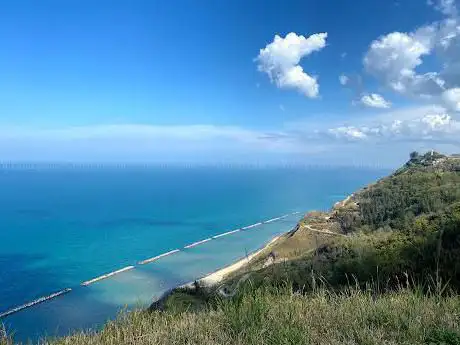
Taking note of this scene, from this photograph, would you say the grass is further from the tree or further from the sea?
the tree

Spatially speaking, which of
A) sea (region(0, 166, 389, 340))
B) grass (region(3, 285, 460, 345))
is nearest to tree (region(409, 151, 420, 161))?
sea (region(0, 166, 389, 340))

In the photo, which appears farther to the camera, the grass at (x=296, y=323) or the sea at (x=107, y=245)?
the sea at (x=107, y=245)

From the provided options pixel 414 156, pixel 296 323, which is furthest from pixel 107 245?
pixel 414 156

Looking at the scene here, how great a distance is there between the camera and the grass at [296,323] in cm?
292

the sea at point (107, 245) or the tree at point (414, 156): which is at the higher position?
the tree at point (414, 156)

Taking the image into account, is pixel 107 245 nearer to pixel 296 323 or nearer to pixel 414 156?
pixel 296 323

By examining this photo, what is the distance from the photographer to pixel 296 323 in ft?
10.4

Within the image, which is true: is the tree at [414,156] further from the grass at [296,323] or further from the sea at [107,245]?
the grass at [296,323]

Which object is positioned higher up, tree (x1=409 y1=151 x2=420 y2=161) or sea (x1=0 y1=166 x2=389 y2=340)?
tree (x1=409 y1=151 x2=420 y2=161)

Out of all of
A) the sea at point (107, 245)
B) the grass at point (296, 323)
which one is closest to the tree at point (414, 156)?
the sea at point (107, 245)

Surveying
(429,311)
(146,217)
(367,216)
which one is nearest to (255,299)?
(429,311)

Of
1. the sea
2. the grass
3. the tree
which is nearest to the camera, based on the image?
the grass

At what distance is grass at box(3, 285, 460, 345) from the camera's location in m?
2.92

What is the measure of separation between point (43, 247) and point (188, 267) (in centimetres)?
2639
